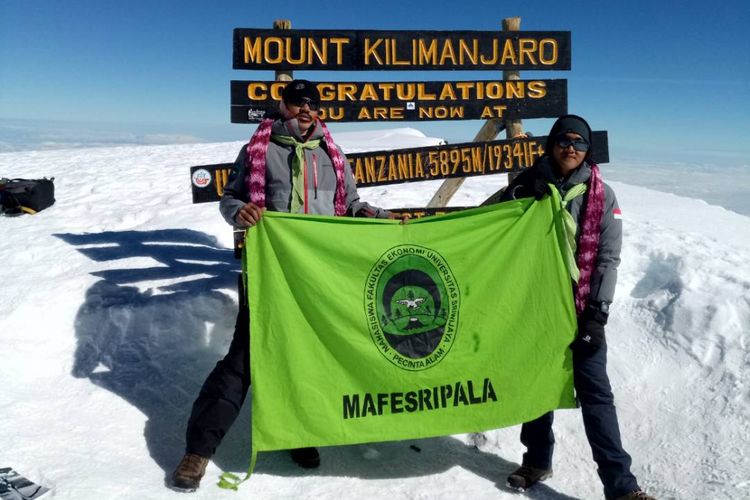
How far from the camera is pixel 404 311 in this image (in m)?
3.40

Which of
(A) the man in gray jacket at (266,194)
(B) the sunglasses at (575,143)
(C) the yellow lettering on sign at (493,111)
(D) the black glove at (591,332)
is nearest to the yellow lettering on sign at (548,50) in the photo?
(C) the yellow lettering on sign at (493,111)

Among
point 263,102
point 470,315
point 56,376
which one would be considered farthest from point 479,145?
point 56,376

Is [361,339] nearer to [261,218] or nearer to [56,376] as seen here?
[261,218]

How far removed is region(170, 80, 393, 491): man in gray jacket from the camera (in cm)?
329

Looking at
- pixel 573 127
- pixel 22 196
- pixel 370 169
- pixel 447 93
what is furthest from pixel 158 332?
pixel 22 196

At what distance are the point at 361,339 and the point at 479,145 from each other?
3.61 metres

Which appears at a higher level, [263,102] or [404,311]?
[263,102]

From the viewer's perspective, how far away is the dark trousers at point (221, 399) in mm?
3270

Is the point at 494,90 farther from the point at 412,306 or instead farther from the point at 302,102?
the point at 412,306

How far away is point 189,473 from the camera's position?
317 cm

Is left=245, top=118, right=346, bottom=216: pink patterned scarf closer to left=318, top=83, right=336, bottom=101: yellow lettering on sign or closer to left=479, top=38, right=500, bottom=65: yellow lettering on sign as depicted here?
left=318, top=83, right=336, bottom=101: yellow lettering on sign

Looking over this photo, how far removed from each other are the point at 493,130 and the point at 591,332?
3.61 meters

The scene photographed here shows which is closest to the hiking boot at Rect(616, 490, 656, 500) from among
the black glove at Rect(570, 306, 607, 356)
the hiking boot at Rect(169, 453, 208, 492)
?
the black glove at Rect(570, 306, 607, 356)

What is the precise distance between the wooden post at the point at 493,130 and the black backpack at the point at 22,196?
19.3 ft
